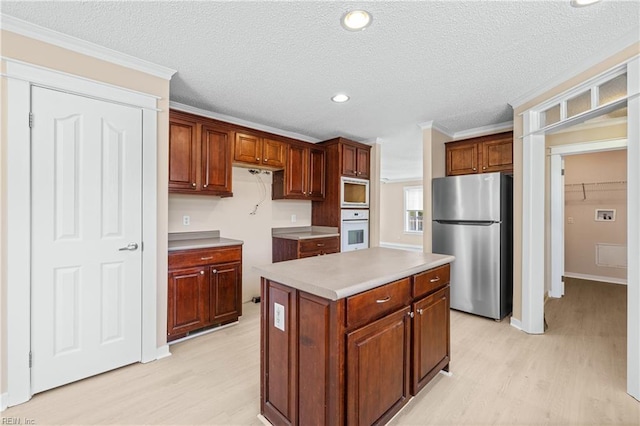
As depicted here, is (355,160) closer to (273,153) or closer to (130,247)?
(273,153)

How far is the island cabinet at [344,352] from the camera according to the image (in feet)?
4.50

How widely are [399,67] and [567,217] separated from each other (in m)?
5.02

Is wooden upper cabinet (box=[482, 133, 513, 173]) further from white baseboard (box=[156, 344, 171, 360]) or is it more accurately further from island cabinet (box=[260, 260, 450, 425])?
white baseboard (box=[156, 344, 171, 360])

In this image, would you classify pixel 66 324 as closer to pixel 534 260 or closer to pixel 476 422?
pixel 476 422

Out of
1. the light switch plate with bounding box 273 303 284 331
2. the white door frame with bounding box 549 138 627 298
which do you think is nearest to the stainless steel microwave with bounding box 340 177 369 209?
the white door frame with bounding box 549 138 627 298

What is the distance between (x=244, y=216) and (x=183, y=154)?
47.8 inches

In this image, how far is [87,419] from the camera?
5.73 ft

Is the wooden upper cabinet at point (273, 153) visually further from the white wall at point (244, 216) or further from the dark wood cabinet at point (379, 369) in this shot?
the dark wood cabinet at point (379, 369)

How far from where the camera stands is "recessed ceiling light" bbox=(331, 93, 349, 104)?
2.99 m

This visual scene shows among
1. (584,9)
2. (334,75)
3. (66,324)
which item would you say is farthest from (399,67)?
(66,324)

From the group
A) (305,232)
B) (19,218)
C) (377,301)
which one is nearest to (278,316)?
(377,301)

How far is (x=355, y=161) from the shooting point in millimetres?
4555

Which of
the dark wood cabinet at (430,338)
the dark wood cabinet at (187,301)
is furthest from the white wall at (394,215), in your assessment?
the dark wood cabinet at (187,301)

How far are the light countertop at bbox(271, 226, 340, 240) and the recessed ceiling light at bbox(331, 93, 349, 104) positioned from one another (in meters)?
1.75
